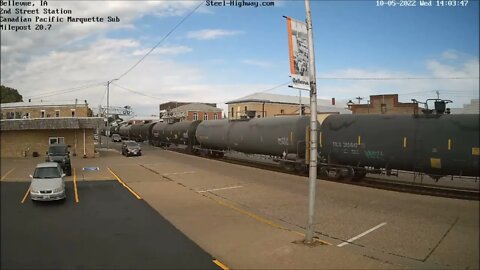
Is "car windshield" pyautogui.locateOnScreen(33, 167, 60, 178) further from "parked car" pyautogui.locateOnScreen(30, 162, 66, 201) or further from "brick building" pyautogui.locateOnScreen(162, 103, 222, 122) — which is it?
"brick building" pyautogui.locateOnScreen(162, 103, 222, 122)

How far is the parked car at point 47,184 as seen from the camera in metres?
11.7

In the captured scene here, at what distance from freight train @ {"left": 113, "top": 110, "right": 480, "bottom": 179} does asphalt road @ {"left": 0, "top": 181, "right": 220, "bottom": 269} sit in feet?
13.3

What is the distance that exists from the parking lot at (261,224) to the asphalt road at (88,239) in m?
0.03

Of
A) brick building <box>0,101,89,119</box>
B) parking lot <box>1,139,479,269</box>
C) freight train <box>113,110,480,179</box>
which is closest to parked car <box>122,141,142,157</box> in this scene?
freight train <box>113,110,480,179</box>

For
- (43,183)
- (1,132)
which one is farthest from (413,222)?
(43,183)

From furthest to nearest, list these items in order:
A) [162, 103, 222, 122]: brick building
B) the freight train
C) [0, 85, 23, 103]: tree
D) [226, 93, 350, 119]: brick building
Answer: [162, 103, 222, 122]: brick building < [226, 93, 350, 119]: brick building < the freight train < [0, 85, 23, 103]: tree

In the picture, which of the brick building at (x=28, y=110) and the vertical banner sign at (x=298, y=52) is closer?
the brick building at (x=28, y=110)

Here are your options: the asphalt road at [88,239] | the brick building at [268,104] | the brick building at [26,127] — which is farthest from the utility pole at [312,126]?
the brick building at [268,104]

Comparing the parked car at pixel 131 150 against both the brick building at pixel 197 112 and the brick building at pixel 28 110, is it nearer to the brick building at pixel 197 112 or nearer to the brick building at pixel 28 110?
the brick building at pixel 28 110

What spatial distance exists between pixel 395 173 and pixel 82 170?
18169mm

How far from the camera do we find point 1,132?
511 centimetres

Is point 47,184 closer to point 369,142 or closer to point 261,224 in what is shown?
point 261,224

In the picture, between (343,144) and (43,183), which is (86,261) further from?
(343,144)

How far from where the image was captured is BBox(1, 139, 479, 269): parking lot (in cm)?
675
